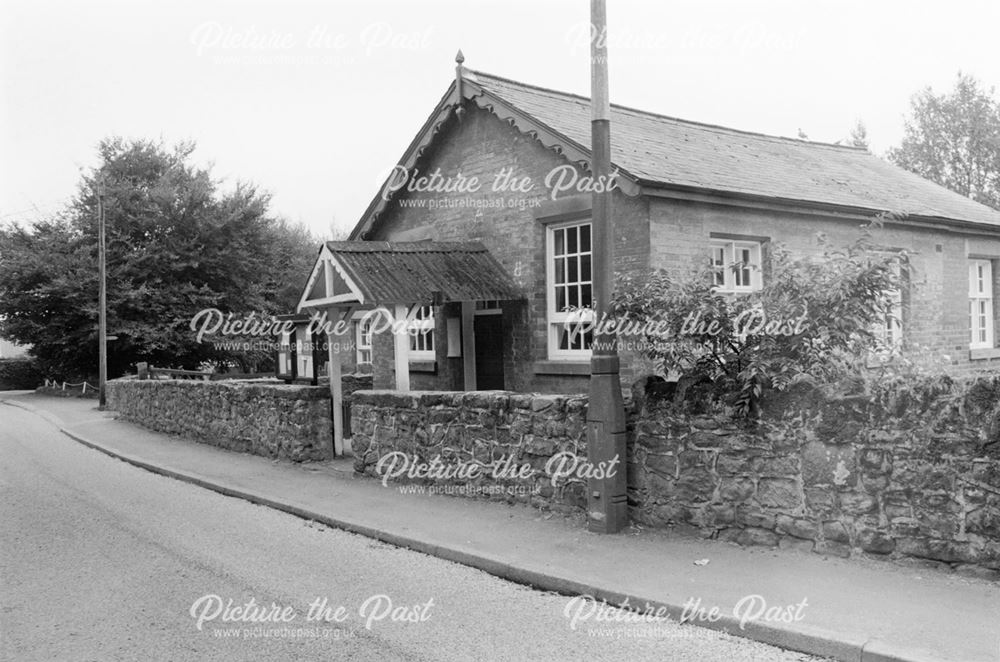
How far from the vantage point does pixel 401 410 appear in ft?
35.8

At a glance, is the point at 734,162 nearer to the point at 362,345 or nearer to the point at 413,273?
the point at 413,273

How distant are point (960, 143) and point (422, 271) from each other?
1572 inches

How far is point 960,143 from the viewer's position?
42.6 m

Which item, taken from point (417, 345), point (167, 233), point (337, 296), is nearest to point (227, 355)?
point (167, 233)

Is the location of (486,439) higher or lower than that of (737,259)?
lower

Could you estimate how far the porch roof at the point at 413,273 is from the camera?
38.4ft

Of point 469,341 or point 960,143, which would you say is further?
point 960,143

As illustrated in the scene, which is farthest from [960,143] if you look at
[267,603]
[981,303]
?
[267,603]

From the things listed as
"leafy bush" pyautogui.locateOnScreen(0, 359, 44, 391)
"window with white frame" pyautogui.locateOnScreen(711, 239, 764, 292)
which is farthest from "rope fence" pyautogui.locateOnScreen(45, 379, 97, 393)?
"window with white frame" pyautogui.locateOnScreen(711, 239, 764, 292)

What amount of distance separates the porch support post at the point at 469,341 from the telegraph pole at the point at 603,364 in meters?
6.19

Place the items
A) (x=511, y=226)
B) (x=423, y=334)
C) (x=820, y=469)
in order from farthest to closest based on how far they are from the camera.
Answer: (x=423, y=334) < (x=511, y=226) < (x=820, y=469)

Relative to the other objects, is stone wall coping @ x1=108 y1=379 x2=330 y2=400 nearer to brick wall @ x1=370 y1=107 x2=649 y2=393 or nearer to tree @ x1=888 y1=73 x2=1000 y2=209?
brick wall @ x1=370 y1=107 x2=649 y2=393

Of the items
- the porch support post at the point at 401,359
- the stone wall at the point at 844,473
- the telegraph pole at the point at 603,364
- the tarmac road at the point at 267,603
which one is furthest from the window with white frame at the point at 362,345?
the stone wall at the point at 844,473

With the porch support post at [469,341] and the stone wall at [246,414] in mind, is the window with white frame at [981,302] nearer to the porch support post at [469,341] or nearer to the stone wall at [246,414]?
the porch support post at [469,341]
